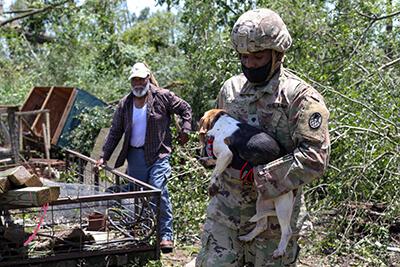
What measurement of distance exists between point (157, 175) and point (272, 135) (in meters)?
2.84

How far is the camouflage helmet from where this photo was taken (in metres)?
2.33

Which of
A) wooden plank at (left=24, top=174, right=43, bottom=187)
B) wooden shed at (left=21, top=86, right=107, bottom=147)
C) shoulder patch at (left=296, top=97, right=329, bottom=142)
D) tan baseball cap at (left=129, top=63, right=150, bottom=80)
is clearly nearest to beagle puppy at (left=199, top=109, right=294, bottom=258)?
shoulder patch at (left=296, top=97, right=329, bottom=142)

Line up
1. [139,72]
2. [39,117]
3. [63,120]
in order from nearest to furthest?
[139,72] → [63,120] → [39,117]

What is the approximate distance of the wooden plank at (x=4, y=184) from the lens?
3.58m

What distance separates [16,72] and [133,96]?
35.0 feet

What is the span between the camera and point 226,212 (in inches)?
97.9

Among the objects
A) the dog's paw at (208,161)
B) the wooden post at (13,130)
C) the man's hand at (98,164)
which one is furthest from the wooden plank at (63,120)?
the dog's paw at (208,161)

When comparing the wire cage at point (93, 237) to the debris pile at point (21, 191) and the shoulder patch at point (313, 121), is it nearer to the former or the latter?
the debris pile at point (21, 191)

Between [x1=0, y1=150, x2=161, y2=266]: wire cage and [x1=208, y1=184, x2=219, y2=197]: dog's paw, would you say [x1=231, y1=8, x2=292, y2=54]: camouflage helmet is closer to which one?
[x1=208, y1=184, x2=219, y2=197]: dog's paw

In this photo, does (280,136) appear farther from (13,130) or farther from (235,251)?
(13,130)

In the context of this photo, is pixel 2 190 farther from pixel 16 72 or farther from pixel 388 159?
pixel 16 72

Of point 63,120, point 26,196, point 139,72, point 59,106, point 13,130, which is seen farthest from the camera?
point 59,106

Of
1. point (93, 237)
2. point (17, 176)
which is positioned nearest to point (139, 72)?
point (93, 237)

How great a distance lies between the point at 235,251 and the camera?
2436mm
